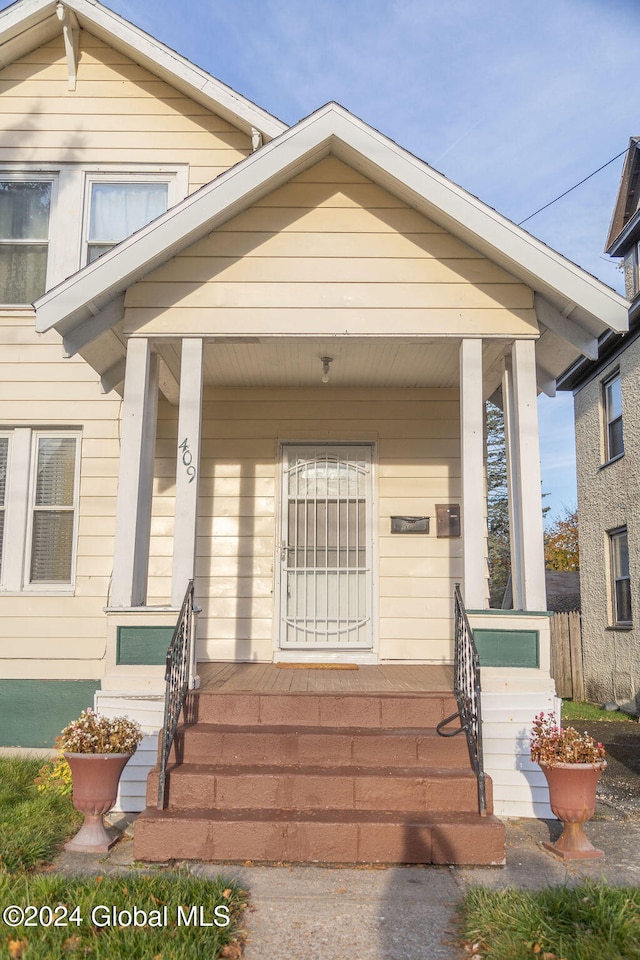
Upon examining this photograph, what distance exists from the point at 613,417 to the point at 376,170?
28.3ft

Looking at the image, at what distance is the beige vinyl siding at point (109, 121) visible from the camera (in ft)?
26.9

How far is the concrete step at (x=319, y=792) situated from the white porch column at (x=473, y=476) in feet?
4.80

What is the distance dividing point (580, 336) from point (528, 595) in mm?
2127

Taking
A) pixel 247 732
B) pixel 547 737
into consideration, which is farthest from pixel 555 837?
pixel 247 732

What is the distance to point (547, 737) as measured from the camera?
483cm

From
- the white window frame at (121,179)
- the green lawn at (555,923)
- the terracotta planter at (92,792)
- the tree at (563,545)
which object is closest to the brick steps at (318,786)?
the terracotta planter at (92,792)

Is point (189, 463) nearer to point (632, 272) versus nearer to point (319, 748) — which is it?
point (319, 748)

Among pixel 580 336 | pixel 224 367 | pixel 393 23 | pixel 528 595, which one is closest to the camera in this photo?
pixel 528 595

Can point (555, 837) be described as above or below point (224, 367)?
below

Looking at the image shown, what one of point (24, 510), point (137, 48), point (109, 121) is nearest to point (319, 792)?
point (24, 510)

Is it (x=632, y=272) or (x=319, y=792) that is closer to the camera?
(x=319, y=792)

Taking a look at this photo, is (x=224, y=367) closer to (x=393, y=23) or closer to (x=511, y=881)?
(x=511, y=881)

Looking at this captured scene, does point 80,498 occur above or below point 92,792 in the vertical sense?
above

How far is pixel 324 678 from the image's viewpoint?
6414 millimetres
